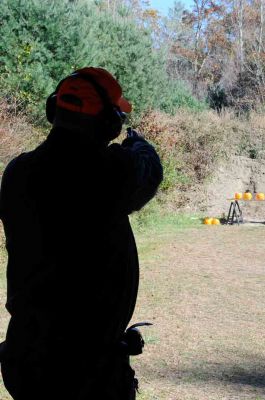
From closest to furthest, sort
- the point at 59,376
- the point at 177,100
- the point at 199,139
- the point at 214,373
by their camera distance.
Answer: the point at 59,376
the point at 214,373
the point at 199,139
the point at 177,100

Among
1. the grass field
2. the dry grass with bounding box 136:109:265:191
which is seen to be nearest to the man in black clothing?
the grass field

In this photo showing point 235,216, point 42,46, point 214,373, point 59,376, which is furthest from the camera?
point 235,216

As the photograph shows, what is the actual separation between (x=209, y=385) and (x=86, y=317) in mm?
2968

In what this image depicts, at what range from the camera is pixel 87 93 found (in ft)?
6.43

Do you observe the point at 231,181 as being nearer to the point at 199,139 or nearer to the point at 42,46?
the point at 199,139

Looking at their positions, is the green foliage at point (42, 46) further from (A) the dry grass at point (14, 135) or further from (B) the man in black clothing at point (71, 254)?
(B) the man in black clothing at point (71, 254)

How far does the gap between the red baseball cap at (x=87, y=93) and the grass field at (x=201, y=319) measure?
9.06 ft

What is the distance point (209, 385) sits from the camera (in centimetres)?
458

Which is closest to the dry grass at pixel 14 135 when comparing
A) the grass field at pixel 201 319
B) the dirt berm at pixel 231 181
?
the grass field at pixel 201 319

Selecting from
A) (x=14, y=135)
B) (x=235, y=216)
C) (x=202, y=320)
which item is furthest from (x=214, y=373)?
(x=235, y=216)

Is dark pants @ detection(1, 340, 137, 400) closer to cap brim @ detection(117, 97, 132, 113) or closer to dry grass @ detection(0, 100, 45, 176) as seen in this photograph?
cap brim @ detection(117, 97, 132, 113)

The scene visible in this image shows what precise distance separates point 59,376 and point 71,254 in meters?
0.38

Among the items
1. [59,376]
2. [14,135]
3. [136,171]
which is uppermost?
[14,135]

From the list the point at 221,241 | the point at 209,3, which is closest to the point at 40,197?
the point at 221,241
